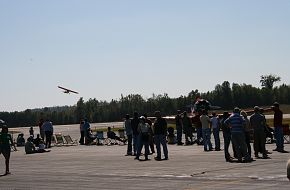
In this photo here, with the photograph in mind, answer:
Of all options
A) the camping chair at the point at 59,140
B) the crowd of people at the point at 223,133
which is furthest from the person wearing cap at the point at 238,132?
the camping chair at the point at 59,140

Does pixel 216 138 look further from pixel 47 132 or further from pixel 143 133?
pixel 47 132

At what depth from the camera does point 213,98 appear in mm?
121688

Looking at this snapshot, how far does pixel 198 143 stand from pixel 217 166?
39.7 ft

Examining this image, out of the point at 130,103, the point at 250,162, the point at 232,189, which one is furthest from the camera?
the point at 130,103

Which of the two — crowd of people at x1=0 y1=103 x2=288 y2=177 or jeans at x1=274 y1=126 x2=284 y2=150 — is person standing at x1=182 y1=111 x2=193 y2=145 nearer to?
crowd of people at x1=0 y1=103 x2=288 y2=177

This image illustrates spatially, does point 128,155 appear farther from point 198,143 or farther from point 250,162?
point 250,162

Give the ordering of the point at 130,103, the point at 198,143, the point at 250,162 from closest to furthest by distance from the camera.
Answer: the point at 250,162 < the point at 198,143 < the point at 130,103

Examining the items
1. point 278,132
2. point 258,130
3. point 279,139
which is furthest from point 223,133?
point 278,132

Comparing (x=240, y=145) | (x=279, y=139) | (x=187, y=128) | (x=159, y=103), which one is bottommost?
(x=240, y=145)

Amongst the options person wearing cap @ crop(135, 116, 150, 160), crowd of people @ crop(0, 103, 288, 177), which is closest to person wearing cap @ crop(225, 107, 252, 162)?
crowd of people @ crop(0, 103, 288, 177)

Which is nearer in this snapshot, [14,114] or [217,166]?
[217,166]

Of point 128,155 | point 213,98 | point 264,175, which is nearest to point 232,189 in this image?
point 264,175

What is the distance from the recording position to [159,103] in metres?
128

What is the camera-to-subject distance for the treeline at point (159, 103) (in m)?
122
